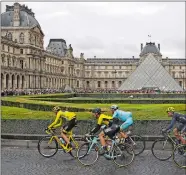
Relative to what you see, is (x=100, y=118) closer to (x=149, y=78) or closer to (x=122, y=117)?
(x=122, y=117)

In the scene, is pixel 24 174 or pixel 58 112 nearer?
pixel 24 174

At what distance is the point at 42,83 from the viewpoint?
91000 millimetres

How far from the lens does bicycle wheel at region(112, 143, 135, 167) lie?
1043 centimetres

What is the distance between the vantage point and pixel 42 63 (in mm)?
90875

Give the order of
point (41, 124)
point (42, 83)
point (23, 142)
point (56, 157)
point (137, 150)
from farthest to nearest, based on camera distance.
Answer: point (42, 83) < point (41, 124) < point (23, 142) < point (137, 150) < point (56, 157)

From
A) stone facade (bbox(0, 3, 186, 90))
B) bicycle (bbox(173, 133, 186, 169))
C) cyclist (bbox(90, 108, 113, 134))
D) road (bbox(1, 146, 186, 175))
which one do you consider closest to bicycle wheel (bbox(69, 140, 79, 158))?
road (bbox(1, 146, 186, 175))

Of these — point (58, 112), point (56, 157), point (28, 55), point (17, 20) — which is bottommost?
point (56, 157)

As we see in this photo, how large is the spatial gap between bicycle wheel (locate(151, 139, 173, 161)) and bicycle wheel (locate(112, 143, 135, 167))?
874 millimetres

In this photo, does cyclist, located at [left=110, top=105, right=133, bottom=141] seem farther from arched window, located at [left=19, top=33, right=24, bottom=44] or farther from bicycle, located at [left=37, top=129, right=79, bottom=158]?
arched window, located at [left=19, top=33, right=24, bottom=44]

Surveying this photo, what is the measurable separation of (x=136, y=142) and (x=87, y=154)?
96.1 inches

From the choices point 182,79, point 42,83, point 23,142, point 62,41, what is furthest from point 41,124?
point 182,79

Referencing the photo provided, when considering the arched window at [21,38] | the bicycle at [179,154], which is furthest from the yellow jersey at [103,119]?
the arched window at [21,38]

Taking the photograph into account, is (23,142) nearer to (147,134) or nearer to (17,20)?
(147,134)

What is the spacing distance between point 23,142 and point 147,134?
4.51 meters
